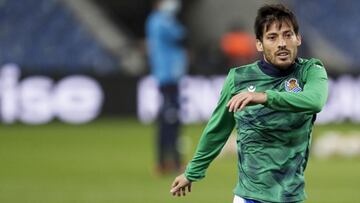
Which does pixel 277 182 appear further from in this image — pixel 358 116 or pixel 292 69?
pixel 358 116

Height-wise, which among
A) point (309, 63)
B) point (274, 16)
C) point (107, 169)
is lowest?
point (107, 169)

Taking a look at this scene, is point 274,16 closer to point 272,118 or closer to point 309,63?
point 309,63

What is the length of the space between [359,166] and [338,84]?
21.4ft

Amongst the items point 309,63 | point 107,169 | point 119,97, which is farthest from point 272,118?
point 119,97

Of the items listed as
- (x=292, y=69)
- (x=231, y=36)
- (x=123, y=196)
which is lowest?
(x=123, y=196)

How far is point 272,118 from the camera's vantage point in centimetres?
659

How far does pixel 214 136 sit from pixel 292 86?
0.63 metres

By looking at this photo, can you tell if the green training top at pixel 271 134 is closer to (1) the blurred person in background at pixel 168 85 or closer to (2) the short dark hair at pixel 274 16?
(2) the short dark hair at pixel 274 16

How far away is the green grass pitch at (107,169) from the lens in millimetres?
13000

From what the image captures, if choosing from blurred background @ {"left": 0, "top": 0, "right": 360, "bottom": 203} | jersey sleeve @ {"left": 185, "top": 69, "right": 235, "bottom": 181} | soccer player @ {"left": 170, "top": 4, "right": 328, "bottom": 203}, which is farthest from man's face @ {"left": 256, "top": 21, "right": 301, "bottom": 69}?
blurred background @ {"left": 0, "top": 0, "right": 360, "bottom": 203}

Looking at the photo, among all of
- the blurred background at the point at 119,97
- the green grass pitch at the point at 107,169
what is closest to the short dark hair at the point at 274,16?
the green grass pitch at the point at 107,169

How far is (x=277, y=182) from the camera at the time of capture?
21.5ft

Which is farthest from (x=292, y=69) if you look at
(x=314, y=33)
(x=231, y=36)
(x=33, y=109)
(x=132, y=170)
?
(x=314, y=33)

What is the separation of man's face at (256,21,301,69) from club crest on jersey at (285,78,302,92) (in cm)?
9
